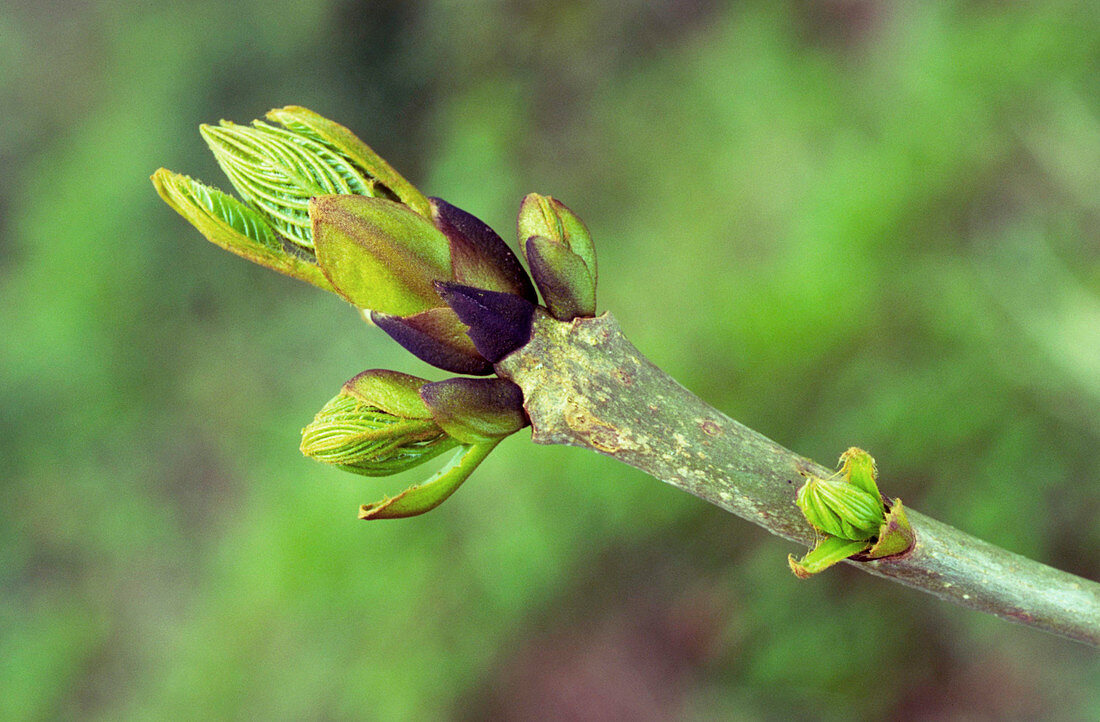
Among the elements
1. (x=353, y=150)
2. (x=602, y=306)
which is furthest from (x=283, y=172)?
(x=602, y=306)

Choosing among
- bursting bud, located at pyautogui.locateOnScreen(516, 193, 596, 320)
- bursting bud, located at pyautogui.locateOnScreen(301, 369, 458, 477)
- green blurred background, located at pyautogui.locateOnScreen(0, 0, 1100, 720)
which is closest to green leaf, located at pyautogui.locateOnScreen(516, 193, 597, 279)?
bursting bud, located at pyautogui.locateOnScreen(516, 193, 596, 320)

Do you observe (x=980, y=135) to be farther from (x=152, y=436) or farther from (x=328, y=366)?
(x=152, y=436)

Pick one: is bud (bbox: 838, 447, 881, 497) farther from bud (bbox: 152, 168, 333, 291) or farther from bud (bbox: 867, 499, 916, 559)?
bud (bbox: 152, 168, 333, 291)

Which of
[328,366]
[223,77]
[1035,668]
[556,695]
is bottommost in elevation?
[556,695]

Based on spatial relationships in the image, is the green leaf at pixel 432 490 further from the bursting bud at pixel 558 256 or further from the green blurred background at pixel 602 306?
the green blurred background at pixel 602 306

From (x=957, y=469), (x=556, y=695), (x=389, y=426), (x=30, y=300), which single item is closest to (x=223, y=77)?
(x=30, y=300)

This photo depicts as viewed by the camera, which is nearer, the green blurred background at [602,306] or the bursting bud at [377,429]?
the bursting bud at [377,429]

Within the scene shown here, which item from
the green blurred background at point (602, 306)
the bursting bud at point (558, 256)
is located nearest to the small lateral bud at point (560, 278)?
the bursting bud at point (558, 256)
